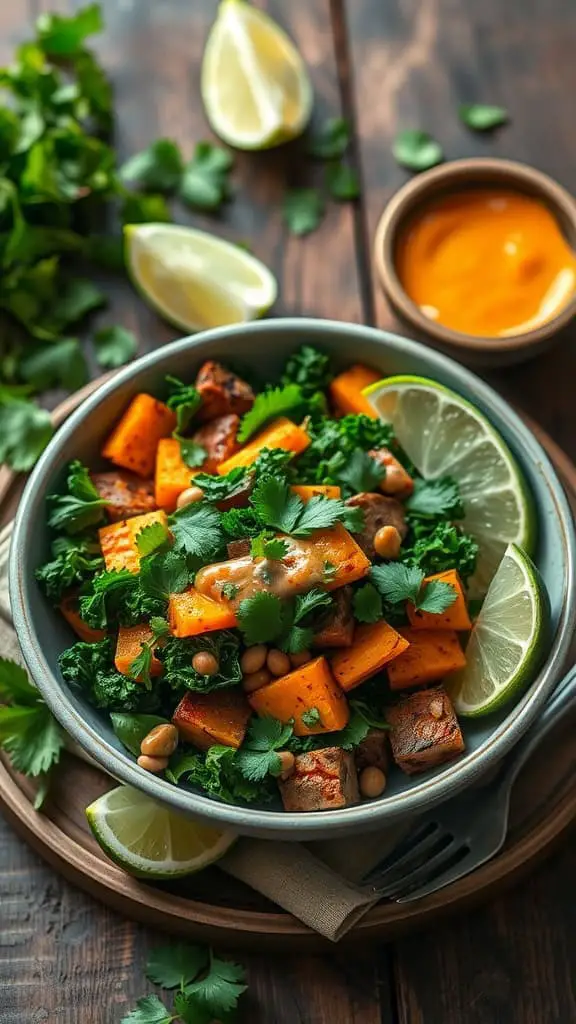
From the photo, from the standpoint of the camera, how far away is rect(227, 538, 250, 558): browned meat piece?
3.13 meters

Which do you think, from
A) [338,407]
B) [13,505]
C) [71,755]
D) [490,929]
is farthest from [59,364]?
[490,929]

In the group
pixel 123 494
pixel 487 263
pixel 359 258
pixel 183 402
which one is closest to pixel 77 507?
pixel 123 494

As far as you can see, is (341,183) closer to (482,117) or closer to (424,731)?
(482,117)

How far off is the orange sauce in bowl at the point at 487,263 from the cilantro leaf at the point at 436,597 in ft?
3.80

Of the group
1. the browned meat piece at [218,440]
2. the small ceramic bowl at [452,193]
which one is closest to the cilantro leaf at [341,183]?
the small ceramic bowl at [452,193]

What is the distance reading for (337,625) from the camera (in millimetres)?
3078

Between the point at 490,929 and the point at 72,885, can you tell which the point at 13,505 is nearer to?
the point at 72,885

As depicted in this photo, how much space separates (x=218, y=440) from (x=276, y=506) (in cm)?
47

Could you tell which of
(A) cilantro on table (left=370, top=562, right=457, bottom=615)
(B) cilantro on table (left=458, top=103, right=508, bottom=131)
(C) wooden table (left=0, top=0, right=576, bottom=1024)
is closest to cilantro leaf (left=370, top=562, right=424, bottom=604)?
(A) cilantro on table (left=370, top=562, right=457, bottom=615)

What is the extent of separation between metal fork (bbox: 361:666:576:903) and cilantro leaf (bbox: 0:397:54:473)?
5.44ft

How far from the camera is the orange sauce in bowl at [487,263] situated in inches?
159

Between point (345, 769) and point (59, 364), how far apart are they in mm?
1755

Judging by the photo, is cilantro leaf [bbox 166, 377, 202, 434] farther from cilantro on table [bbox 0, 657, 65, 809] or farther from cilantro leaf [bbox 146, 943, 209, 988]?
cilantro leaf [bbox 146, 943, 209, 988]

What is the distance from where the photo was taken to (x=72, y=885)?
11.2 feet
